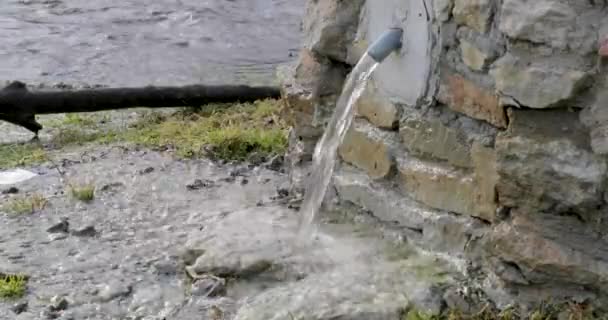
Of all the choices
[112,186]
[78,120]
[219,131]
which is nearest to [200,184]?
[112,186]

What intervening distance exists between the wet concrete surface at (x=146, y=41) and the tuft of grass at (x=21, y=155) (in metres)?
1.50

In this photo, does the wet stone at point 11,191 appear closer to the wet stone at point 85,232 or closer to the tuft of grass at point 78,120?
the wet stone at point 85,232

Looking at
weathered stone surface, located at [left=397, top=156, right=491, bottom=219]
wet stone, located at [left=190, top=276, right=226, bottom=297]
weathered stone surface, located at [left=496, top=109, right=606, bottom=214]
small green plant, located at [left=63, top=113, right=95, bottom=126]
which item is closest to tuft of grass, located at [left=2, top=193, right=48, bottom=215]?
wet stone, located at [left=190, top=276, right=226, bottom=297]

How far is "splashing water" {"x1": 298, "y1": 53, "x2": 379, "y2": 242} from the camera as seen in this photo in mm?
3373

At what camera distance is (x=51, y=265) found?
11.4 ft

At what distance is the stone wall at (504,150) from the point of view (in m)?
2.52

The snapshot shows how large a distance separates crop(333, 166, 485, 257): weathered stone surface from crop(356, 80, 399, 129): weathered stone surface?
0.64 feet

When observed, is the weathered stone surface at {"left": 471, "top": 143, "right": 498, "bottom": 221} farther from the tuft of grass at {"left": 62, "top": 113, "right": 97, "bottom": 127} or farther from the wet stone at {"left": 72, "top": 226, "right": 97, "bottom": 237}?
the tuft of grass at {"left": 62, "top": 113, "right": 97, "bottom": 127}

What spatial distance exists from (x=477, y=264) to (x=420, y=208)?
0.98 feet

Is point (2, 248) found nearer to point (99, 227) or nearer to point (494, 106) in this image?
point (99, 227)

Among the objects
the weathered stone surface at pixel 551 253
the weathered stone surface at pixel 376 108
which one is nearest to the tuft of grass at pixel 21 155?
the weathered stone surface at pixel 376 108

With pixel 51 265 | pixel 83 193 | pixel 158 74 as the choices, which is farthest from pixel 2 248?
pixel 158 74

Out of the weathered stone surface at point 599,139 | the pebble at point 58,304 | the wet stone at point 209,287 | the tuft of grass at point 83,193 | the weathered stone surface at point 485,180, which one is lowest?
the tuft of grass at point 83,193

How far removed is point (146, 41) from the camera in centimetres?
814
